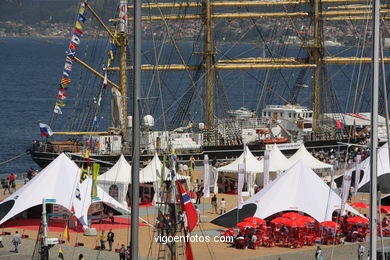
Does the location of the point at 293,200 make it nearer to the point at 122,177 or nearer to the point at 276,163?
the point at 122,177

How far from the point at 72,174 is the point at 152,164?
717 centimetres

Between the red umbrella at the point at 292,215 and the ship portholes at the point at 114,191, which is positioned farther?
the ship portholes at the point at 114,191

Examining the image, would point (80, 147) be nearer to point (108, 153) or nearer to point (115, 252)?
point (108, 153)

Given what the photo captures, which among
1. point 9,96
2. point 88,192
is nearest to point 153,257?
point 88,192

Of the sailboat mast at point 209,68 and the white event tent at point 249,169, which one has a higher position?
the sailboat mast at point 209,68

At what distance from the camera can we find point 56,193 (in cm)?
4769

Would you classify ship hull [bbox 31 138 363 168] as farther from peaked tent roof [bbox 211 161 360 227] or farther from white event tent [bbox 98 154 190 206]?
peaked tent roof [bbox 211 161 360 227]

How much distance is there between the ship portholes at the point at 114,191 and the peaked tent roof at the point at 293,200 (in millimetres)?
6863

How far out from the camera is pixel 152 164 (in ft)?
182

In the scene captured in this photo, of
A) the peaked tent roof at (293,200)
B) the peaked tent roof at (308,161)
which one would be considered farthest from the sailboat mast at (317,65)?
the peaked tent roof at (293,200)

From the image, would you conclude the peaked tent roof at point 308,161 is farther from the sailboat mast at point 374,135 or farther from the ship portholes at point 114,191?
the sailboat mast at point 374,135

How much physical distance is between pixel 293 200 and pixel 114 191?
9.99 metres

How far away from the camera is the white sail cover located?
155 feet

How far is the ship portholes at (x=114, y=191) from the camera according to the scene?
54.4 metres
